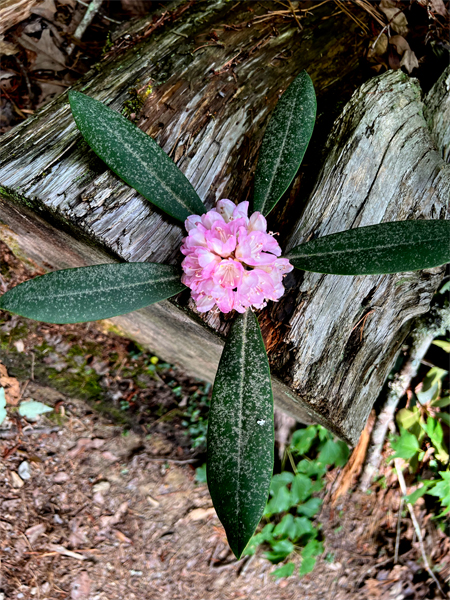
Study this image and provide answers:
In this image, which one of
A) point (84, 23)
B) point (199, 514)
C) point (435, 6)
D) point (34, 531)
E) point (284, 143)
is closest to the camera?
point (284, 143)

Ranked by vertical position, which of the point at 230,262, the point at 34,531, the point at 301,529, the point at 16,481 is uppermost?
the point at 230,262

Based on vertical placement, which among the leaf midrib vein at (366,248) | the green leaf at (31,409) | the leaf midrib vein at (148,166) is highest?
the leaf midrib vein at (148,166)

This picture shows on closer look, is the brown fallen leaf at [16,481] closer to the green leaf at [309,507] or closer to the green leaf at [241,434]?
the green leaf at [241,434]

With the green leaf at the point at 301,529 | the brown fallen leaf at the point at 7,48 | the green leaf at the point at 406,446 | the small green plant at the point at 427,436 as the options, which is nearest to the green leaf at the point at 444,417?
the small green plant at the point at 427,436

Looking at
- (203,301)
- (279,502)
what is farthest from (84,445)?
(203,301)

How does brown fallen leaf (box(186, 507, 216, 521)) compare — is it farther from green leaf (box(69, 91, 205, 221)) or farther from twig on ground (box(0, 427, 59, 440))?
green leaf (box(69, 91, 205, 221))

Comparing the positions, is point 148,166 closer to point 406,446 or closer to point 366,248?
point 366,248

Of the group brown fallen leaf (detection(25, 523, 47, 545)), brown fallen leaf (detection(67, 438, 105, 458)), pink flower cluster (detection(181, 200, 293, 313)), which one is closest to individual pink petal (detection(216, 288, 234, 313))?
pink flower cluster (detection(181, 200, 293, 313))
